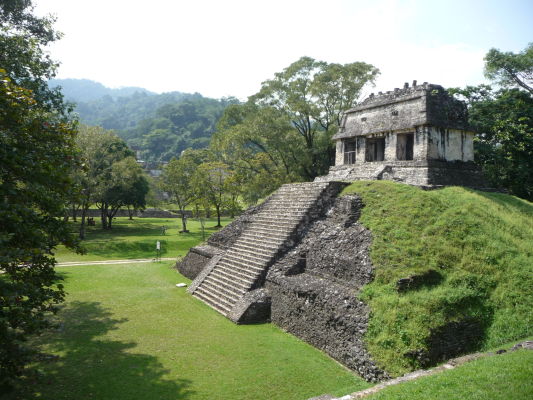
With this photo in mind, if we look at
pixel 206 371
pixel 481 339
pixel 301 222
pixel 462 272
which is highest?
pixel 301 222

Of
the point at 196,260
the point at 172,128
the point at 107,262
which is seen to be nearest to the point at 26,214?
the point at 196,260

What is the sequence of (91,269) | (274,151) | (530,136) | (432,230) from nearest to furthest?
1. (432,230)
2. (91,269)
3. (530,136)
4. (274,151)

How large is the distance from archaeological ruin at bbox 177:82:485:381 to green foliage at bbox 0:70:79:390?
5469mm

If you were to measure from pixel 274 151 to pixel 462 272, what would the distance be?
69.2ft

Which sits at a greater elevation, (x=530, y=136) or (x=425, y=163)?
(x=530, y=136)

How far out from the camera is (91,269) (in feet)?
55.9

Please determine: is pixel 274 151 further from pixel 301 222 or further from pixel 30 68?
pixel 30 68

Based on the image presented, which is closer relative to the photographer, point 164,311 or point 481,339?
point 481,339

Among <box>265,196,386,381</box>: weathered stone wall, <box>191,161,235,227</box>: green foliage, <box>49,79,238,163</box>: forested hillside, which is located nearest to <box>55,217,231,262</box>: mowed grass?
<box>191,161,235,227</box>: green foliage

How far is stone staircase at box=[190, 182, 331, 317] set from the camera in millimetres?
11805

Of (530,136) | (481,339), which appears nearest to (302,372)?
(481,339)

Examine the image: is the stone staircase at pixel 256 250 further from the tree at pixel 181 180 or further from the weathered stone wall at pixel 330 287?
the tree at pixel 181 180

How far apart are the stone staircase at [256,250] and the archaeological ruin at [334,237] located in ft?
0.15

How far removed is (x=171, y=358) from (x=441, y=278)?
262 inches
